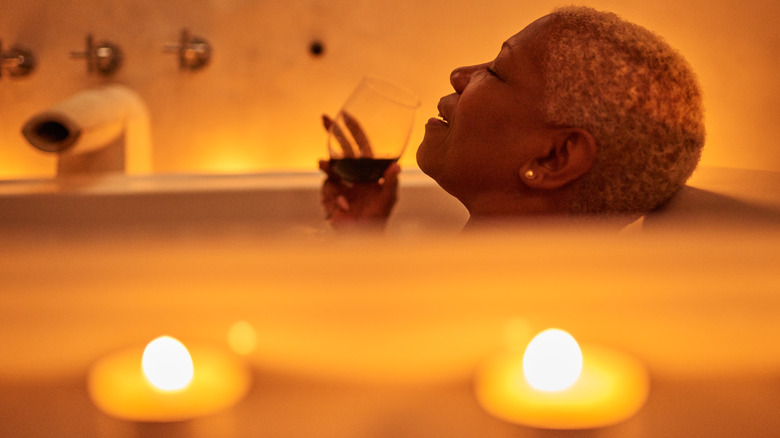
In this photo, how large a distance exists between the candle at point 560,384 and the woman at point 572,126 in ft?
2.29

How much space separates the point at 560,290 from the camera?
0.15 metres

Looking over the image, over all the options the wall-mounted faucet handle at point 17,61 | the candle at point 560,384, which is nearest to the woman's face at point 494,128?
the candle at point 560,384

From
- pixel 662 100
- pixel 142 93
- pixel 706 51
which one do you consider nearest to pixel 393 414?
pixel 662 100

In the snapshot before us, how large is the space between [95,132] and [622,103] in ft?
4.76

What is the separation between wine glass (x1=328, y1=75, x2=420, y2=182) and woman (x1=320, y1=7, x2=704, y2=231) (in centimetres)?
12

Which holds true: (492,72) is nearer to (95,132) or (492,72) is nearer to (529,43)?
(529,43)

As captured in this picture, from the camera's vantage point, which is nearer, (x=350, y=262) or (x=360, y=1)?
(x=350, y=262)

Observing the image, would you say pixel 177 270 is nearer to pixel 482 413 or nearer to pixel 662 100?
pixel 482 413

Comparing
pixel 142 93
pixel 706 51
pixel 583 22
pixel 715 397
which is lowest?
pixel 715 397

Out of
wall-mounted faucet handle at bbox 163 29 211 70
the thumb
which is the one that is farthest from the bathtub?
wall-mounted faucet handle at bbox 163 29 211 70

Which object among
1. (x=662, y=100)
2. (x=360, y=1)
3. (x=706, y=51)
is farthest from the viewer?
(x=360, y=1)

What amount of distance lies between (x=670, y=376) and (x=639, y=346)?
0.01m

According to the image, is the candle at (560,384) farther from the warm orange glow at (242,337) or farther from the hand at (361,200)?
the hand at (361,200)

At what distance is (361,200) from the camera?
135 cm
